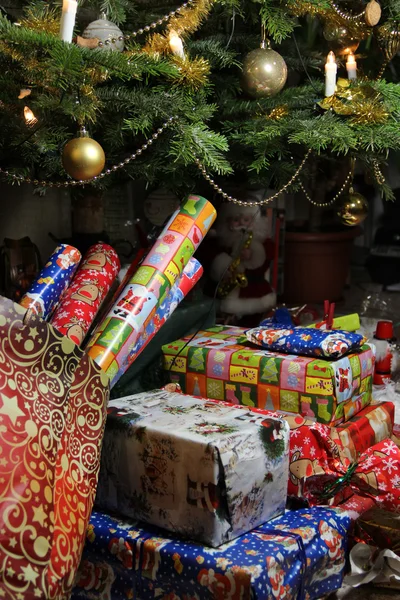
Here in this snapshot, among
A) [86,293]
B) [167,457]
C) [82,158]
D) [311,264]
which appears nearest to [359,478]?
[167,457]

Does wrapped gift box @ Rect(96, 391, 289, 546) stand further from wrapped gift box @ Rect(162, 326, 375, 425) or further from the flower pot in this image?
the flower pot

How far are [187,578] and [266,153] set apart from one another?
773 millimetres

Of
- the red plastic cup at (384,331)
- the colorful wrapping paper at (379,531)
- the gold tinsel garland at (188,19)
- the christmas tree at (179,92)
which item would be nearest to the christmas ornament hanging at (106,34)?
the christmas tree at (179,92)

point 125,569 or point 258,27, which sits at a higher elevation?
point 258,27

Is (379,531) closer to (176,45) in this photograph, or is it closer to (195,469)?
(195,469)

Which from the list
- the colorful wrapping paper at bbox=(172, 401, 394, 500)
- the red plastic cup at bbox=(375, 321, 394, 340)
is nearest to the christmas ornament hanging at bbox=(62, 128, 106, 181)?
the colorful wrapping paper at bbox=(172, 401, 394, 500)

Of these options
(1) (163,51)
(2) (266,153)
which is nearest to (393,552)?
(2) (266,153)

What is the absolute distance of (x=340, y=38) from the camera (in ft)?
4.61

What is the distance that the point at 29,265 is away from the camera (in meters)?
1.40

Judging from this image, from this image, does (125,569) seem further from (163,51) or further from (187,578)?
(163,51)

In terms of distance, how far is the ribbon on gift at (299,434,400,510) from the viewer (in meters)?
0.99

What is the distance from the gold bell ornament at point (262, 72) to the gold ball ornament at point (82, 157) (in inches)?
15.4

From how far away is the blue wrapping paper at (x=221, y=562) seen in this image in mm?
760

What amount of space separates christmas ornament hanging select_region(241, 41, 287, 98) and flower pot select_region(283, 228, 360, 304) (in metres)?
1.34
